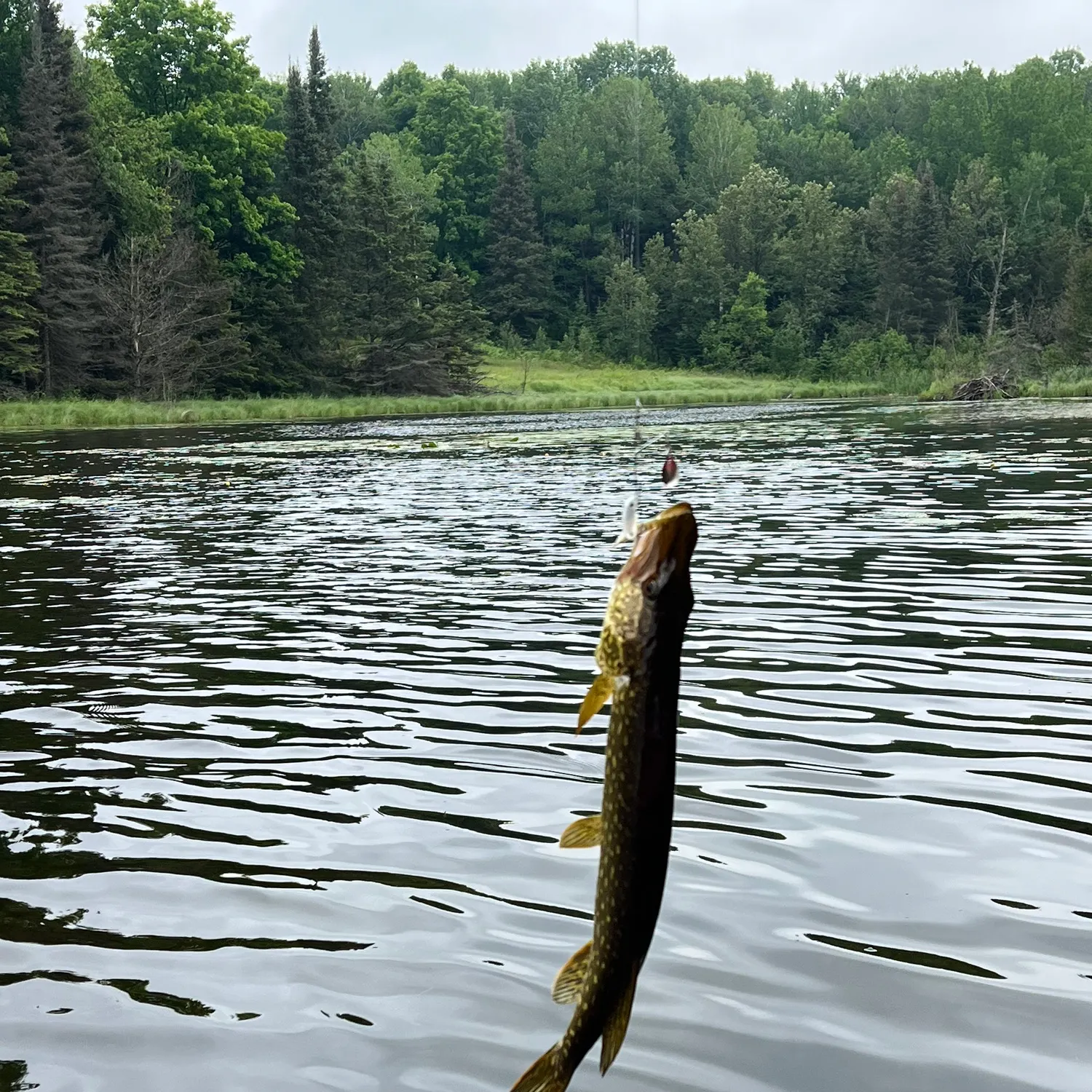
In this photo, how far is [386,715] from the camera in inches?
342

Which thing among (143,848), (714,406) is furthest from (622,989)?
(714,406)

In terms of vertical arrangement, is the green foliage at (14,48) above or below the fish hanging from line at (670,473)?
above

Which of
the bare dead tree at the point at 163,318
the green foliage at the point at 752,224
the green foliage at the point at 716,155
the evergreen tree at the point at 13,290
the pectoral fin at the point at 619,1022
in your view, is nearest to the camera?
the pectoral fin at the point at 619,1022

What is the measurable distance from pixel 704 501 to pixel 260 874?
16.5m

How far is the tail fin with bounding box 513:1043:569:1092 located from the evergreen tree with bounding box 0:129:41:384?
62.2 meters

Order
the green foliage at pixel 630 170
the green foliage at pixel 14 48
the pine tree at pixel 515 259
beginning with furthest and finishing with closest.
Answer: the green foliage at pixel 630 170 < the pine tree at pixel 515 259 < the green foliage at pixel 14 48

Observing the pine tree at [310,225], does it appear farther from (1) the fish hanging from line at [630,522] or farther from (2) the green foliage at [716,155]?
(1) the fish hanging from line at [630,522]

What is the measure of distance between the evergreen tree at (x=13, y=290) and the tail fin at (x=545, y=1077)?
204 ft

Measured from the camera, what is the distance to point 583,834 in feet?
8.64

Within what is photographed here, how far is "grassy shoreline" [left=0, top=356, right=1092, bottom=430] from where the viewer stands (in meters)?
56.2

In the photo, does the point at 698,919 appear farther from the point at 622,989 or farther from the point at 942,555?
the point at 942,555

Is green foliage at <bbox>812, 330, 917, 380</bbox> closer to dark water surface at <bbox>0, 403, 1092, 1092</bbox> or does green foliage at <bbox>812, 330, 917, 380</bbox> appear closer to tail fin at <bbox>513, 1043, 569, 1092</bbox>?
dark water surface at <bbox>0, 403, 1092, 1092</bbox>

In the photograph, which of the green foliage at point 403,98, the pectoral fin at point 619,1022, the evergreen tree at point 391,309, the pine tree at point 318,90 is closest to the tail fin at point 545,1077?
the pectoral fin at point 619,1022

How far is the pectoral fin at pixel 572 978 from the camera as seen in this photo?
2.68 meters
